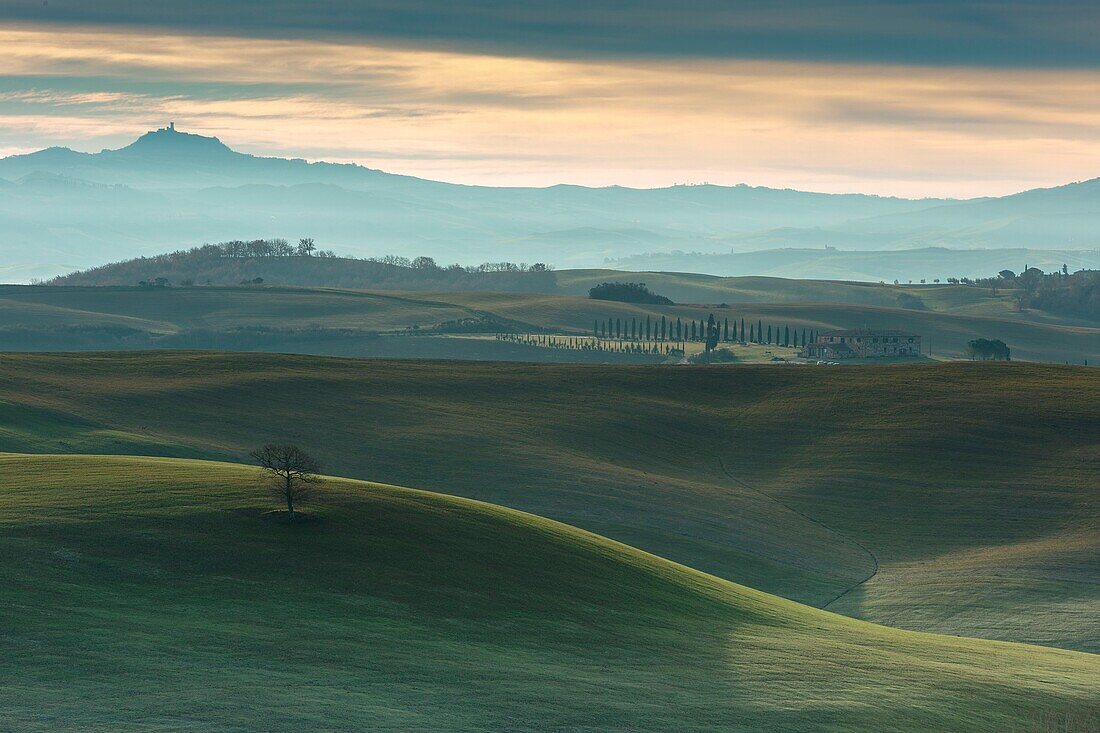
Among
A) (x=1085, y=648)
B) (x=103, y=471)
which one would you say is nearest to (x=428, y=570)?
(x=103, y=471)

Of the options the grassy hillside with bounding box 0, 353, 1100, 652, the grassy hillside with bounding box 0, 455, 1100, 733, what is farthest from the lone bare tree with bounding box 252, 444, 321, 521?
the grassy hillside with bounding box 0, 353, 1100, 652

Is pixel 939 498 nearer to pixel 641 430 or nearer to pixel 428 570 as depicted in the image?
pixel 641 430

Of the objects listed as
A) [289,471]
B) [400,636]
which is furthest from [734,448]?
[400,636]

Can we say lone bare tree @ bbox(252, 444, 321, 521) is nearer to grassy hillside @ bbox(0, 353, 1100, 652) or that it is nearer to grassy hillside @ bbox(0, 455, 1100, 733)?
grassy hillside @ bbox(0, 455, 1100, 733)

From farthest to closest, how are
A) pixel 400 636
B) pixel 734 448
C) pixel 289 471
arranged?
pixel 734 448, pixel 289 471, pixel 400 636

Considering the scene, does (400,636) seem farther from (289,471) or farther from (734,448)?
(734,448)

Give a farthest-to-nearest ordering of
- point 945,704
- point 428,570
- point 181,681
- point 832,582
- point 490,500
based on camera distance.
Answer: point 490,500, point 832,582, point 428,570, point 945,704, point 181,681

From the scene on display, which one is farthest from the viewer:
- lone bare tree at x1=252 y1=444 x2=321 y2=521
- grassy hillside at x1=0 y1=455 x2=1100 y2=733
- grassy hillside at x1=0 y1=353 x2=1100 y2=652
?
grassy hillside at x1=0 y1=353 x2=1100 y2=652
